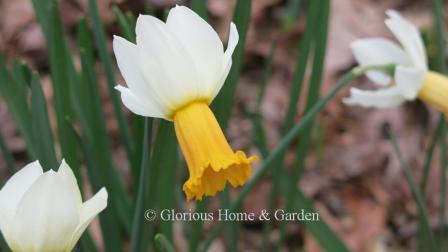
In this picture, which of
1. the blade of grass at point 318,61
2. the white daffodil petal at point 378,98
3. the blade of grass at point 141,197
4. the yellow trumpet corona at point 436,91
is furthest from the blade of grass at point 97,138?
the yellow trumpet corona at point 436,91

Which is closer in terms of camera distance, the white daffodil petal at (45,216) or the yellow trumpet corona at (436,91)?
the white daffodil petal at (45,216)

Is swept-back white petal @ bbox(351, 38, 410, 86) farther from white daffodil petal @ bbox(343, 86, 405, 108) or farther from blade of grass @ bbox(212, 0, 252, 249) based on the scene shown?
blade of grass @ bbox(212, 0, 252, 249)

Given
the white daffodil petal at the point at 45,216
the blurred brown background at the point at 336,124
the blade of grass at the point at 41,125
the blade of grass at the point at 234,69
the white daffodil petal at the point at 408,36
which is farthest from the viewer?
the blurred brown background at the point at 336,124

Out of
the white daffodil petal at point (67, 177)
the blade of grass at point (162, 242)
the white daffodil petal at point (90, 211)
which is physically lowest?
the blade of grass at point (162, 242)

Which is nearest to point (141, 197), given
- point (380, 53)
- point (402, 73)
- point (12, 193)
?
point (12, 193)

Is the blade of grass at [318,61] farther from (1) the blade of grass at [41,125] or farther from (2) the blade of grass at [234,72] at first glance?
(1) the blade of grass at [41,125]

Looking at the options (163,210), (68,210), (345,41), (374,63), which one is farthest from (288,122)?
(345,41)

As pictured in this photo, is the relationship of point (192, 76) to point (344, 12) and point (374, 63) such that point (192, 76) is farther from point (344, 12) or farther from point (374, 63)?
point (344, 12)
